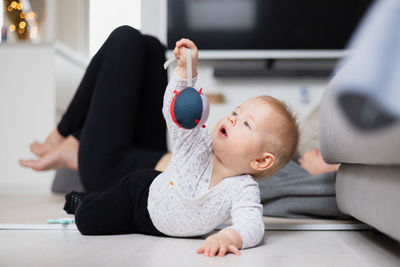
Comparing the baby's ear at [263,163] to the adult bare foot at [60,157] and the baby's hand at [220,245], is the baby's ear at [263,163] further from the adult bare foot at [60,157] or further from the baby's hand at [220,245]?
the adult bare foot at [60,157]

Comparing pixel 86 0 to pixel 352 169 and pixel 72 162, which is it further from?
pixel 352 169

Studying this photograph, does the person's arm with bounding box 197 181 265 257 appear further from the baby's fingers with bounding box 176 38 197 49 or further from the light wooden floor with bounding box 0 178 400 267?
the baby's fingers with bounding box 176 38 197 49

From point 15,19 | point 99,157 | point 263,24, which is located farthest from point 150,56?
point 15,19

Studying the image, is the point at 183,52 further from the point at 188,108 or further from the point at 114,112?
the point at 114,112

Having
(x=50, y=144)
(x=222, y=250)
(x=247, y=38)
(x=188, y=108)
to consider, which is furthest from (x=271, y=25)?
(x=222, y=250)

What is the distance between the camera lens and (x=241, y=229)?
0.89 m

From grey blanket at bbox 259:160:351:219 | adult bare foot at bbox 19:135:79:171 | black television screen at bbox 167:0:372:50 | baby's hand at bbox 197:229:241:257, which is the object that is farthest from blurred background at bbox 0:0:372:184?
baby's hand at bbox 197:229:241:257

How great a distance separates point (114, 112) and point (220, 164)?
0.51 m

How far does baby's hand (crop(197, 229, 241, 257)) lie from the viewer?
83cm

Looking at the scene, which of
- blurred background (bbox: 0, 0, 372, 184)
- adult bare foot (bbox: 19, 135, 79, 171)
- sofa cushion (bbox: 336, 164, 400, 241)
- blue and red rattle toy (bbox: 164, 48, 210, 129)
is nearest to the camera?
sofa cushion (bbox: 336, 164, 400, 241)

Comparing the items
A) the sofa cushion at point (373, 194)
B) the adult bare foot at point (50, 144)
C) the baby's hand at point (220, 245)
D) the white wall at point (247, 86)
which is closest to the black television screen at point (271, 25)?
the white wall at point (247, 86)

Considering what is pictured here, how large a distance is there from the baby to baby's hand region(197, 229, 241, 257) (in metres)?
0.05

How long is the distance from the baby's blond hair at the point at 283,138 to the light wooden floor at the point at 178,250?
0.60ft

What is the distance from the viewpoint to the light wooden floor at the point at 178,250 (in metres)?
0.79
